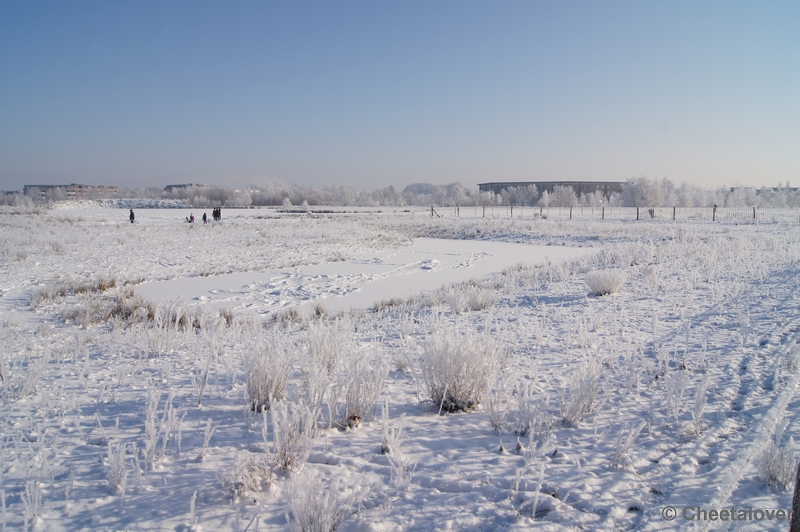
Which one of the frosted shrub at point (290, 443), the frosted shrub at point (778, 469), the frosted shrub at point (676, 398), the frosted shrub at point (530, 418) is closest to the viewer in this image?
the frosted shrub at point (778, 469)

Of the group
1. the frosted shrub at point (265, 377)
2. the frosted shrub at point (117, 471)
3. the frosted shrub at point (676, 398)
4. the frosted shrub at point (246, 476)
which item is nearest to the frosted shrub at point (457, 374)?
the frosted shrub at point (265, 377)

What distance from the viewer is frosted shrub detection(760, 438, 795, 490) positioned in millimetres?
2488

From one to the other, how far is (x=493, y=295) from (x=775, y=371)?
16.9ft

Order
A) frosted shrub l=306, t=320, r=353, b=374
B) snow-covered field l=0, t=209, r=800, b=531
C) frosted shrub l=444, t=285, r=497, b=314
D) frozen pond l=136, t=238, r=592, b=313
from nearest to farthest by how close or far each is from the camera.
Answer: snow-covered field l=0, t=209, r=800, b=531, frosted shrub l=306, t=320, r=353, b=374, frosted shrub l=444, t=285, r=497, b=314, frozen pond l=136, t=238, r=592, b=313

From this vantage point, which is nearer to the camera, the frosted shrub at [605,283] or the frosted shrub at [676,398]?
the frosted shrub at [676,398]

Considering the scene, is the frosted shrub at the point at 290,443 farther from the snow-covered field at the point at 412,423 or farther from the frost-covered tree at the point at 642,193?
the frost-covered tree at the point at 642,193

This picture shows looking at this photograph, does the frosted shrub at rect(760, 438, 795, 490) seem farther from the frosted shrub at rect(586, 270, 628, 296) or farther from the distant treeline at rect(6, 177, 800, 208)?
the distant treeline at rect(6, 177, 800, 208)

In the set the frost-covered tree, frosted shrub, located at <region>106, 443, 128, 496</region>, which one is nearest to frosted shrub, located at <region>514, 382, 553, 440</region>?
frosted shrub, located at <region>106, 443, 128, 496</region>

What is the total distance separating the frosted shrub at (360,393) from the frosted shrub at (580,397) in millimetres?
1456

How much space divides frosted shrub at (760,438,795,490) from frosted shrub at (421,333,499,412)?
69.8 inches

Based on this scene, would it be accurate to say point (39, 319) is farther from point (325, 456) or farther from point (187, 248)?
point (187, 248)

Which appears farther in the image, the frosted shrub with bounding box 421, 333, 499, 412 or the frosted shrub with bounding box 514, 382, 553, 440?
the frosted shrub with bounding box 421, 333, 499, 412

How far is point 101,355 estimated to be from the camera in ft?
17.4

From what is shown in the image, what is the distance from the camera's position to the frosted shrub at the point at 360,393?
337cm
